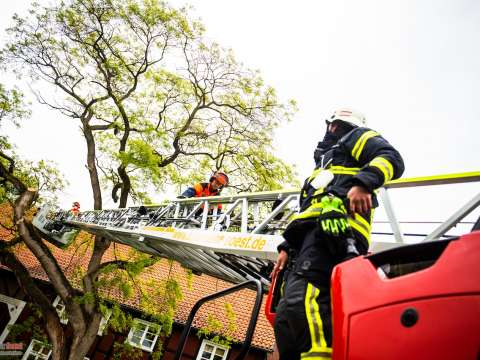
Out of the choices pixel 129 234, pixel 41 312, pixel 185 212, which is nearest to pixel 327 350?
pixel 185 212

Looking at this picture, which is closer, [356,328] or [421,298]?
[421,298]

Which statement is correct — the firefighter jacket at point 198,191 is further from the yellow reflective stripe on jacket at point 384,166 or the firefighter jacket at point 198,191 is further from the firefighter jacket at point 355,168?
the yellow reflective stripe on jacket at point 384,166

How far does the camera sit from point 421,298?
0.94 meters

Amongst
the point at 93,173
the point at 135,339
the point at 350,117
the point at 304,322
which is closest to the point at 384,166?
the point at 350,117

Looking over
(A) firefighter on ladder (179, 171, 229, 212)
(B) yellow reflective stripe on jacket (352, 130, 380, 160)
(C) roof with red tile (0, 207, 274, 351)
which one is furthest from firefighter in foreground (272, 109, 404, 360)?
(C) roof with red tile (0, 207, 274, 351)

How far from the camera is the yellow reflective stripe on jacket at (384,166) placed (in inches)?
62.1

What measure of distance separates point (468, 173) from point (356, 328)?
187cm

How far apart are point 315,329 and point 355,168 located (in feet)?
3.31

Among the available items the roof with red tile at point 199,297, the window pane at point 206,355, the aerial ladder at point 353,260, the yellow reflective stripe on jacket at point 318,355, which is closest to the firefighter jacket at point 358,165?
the aerial ladder at point 353,260

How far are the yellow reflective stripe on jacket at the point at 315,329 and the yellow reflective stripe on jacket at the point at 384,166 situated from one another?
0.70m

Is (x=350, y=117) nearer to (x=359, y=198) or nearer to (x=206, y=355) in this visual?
(x=359, y=198)

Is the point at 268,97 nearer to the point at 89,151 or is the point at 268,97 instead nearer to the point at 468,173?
the point at 89,151

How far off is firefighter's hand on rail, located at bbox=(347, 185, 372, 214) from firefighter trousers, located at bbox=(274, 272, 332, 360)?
433 mm

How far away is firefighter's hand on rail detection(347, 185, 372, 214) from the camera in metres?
1.54
